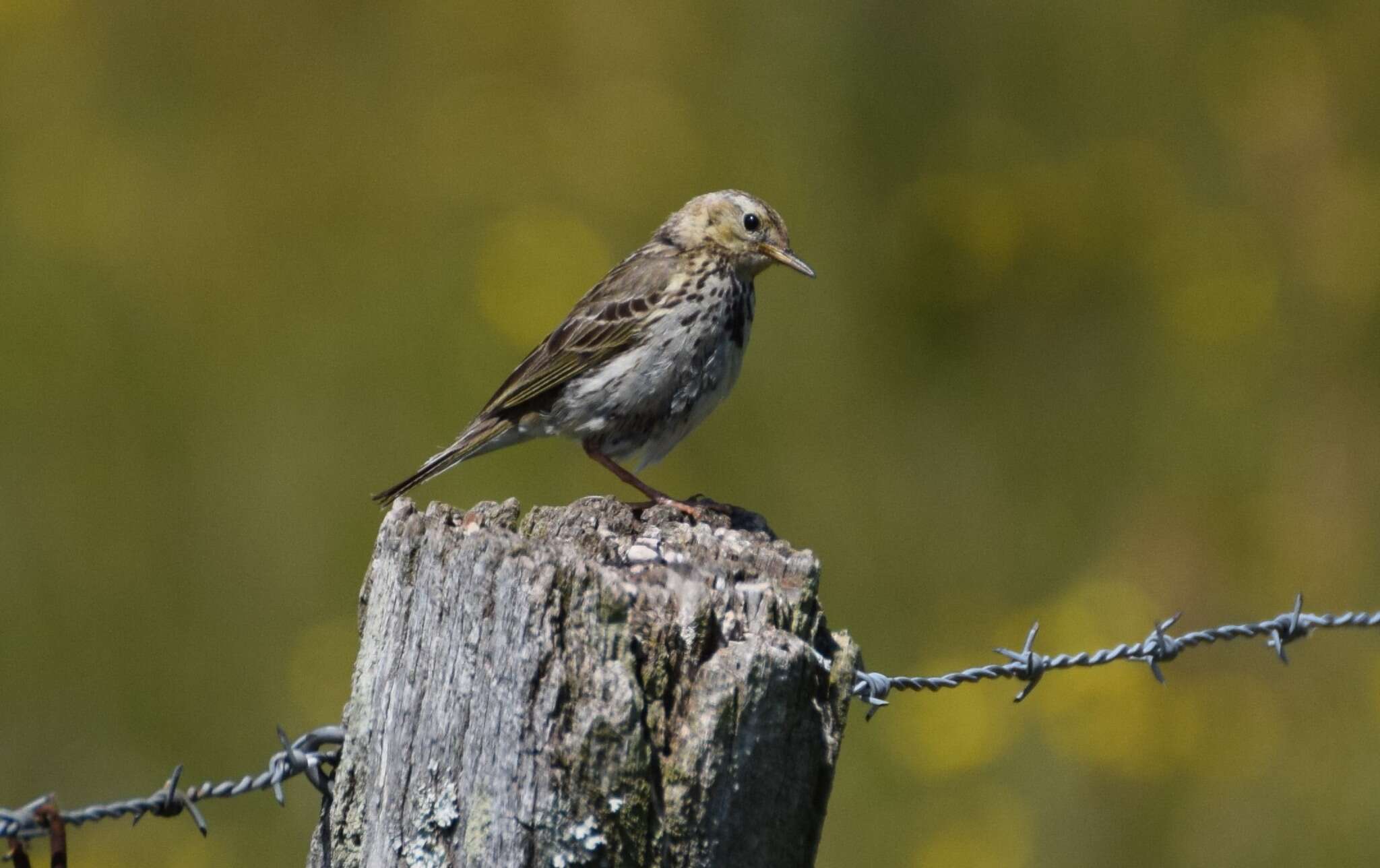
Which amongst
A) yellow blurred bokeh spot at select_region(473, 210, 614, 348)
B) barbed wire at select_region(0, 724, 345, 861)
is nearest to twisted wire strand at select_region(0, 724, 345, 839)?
barbed wire at select_region(0, 724, 345, 861)

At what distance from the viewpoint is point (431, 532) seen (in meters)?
2.85

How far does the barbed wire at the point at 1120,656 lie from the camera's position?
12.3 feet

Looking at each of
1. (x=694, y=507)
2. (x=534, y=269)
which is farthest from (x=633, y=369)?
(x=534, y=269)

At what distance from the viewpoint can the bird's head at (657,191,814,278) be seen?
20.3 feet

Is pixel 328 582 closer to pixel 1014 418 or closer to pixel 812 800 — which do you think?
pixel 1014 418

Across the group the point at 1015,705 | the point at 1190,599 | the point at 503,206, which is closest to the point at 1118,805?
the point at 1015,705

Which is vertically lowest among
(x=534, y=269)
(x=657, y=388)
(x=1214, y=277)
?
(x=657, y=388)

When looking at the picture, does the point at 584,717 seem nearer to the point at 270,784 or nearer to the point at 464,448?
the point at 270,784

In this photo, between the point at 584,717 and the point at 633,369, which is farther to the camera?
the point at 633,369

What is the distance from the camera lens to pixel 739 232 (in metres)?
6.23

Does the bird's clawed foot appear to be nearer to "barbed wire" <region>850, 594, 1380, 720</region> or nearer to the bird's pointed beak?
"barbed wire" <region>850, 594, 1380, 720</region>

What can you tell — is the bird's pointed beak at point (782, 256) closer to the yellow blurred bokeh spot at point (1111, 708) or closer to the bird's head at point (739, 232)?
the bird's head at point (739, 232)

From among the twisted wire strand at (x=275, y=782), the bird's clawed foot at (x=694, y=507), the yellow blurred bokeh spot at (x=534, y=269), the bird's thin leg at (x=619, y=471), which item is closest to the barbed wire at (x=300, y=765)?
the twisted wire strand at (x=275, y=782)

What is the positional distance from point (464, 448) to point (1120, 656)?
2.73m
